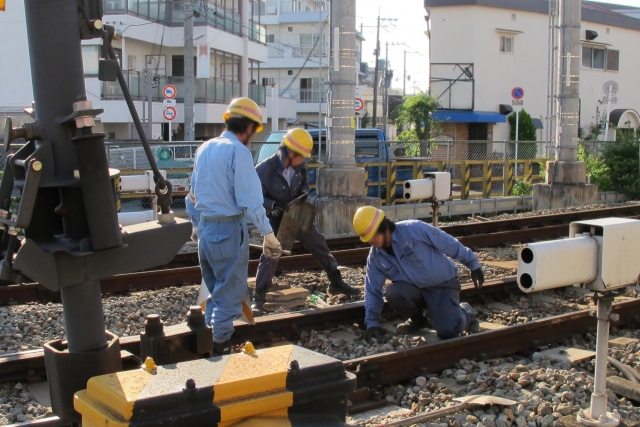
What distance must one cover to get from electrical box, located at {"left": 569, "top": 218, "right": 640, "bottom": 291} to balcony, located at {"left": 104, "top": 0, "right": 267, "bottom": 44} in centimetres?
2546

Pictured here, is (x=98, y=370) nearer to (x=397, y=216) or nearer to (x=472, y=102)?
(x=397, y=216)

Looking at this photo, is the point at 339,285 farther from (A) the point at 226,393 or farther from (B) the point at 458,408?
(A) the point at 226,393

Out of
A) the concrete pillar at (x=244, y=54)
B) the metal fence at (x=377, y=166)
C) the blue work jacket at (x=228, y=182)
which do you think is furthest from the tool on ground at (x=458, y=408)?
the concrete pillar at (x=244, y=54)

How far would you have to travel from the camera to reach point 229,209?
546 centimetres

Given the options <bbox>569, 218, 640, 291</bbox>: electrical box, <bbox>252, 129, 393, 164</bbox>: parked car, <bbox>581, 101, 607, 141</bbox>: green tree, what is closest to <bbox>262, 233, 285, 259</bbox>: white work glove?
<bbox>569, 218, 640, 291</bbox>: electrical box

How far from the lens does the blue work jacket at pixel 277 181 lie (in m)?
7.39

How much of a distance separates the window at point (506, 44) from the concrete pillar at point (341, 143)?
25360 mm

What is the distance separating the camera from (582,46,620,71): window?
128ft

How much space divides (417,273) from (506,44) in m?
32.8

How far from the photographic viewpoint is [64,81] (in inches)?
115

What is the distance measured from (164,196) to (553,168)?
15.9 m

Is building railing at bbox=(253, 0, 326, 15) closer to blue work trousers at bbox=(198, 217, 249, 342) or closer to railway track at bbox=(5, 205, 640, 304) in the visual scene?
railway track at bbox=(5, 205, 640, 304)

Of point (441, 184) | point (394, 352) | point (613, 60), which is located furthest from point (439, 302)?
point (613, 60)

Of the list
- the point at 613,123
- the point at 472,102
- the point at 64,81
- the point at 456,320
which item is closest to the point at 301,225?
the point at 456,320
